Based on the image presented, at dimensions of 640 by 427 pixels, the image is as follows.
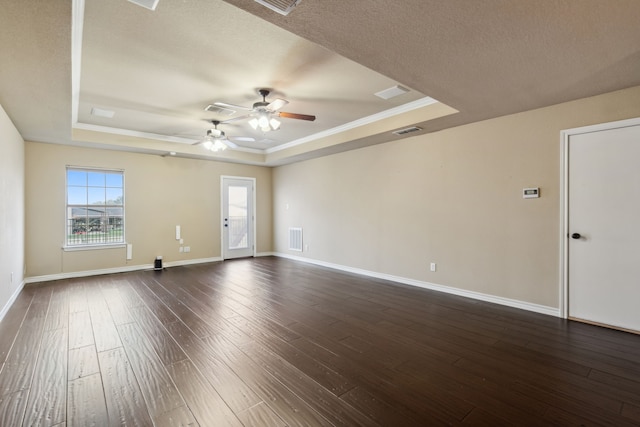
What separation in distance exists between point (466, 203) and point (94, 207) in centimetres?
684

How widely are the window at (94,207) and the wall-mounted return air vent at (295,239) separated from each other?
3752 mm

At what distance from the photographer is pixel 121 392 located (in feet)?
6.79

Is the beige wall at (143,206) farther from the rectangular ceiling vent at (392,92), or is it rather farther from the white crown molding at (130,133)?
the rectangular ceiling vent at (392,92)

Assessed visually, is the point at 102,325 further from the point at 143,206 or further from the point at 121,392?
the point at 143,206

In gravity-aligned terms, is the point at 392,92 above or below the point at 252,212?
above

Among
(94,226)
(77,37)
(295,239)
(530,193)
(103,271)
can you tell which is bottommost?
(103,271)

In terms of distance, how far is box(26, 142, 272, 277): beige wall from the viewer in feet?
17.2

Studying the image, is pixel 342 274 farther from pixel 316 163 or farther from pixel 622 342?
pixel 622 342

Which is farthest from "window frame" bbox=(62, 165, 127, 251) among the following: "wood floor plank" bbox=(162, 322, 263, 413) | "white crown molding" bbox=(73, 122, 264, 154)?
"wood floor plank" bbox=(162, 322, 263, 413)

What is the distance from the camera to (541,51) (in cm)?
234

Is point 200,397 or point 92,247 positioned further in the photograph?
point 92,247

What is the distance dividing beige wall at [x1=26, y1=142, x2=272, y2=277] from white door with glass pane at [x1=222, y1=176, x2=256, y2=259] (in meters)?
0.17

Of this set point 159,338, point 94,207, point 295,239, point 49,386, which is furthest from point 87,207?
point 49,386

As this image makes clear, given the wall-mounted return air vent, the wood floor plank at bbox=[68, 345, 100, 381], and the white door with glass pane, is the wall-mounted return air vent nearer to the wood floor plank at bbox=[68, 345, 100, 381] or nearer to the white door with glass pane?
the white door with glass pane
